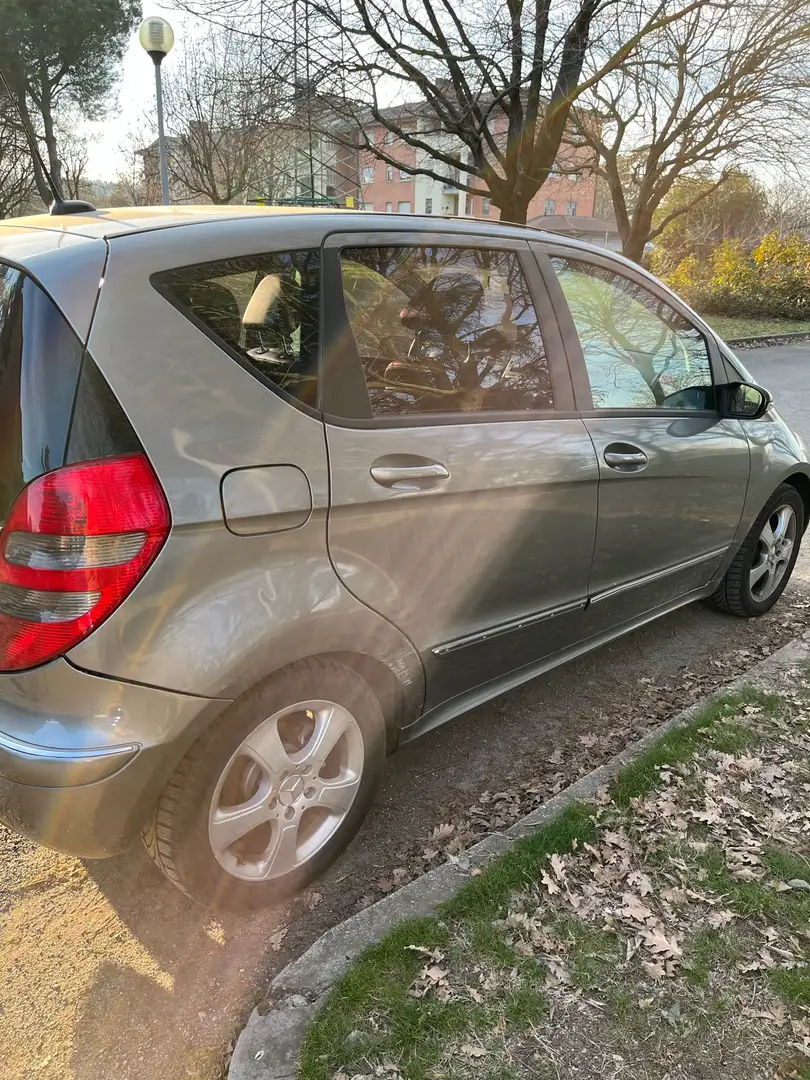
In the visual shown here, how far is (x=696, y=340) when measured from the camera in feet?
11.1

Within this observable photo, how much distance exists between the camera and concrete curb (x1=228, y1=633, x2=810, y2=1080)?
170 centimetres

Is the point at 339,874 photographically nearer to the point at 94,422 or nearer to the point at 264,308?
the point at 94,422

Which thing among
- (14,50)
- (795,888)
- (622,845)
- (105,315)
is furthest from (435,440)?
(14,50)

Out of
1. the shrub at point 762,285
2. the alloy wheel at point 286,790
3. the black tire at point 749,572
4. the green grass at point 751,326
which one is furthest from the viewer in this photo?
the shrub at point 762,285

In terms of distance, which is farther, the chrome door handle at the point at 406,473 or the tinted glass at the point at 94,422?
the chrome door handle at the point at 406,473

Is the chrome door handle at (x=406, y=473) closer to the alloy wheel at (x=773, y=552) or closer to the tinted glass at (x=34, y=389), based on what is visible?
the tinted glass at (x=34, y=389)

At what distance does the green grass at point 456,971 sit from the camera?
1.71 metres

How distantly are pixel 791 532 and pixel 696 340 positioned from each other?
1401 millimetres

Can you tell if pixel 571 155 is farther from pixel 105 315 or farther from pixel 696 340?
pixel 105 315

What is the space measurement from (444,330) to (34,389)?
1.33 metres

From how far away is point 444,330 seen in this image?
2.51 m

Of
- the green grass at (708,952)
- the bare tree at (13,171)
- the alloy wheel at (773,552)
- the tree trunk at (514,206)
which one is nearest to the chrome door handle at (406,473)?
the green grass at (708,952)

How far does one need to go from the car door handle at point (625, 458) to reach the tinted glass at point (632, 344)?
6.8 inches

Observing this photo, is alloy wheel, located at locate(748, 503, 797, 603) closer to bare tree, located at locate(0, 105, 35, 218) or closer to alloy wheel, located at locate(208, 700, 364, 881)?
alloy wheel, located at locate(208, 700, 364, 881)
